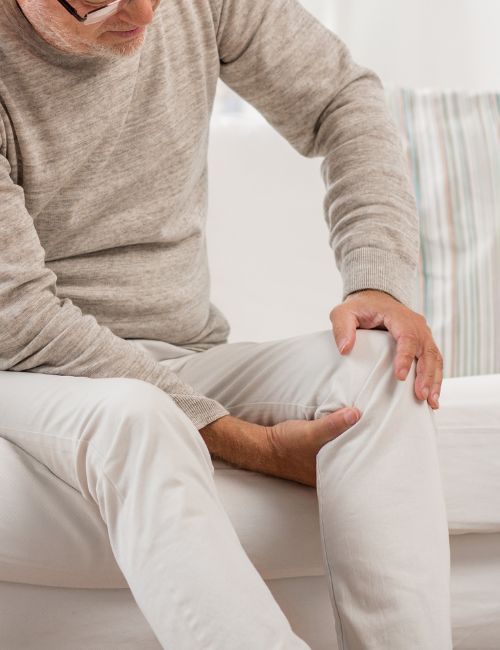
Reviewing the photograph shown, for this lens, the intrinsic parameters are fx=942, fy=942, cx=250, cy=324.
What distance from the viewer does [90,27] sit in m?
1.22

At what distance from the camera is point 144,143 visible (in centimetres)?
138

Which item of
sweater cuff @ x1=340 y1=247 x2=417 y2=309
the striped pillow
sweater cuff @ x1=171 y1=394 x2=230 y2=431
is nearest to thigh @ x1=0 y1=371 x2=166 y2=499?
sweater cuff @ x1=171 y1=394 x2=230 y2=431

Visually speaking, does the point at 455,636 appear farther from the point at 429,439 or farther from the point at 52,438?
the point at 52,438

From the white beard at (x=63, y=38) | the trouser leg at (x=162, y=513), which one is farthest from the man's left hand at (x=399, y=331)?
the white beard at (x=63, y=38)

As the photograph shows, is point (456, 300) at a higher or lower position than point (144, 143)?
lower

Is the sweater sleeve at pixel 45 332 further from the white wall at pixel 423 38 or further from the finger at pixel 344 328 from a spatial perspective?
the white wall at pixel 423 38

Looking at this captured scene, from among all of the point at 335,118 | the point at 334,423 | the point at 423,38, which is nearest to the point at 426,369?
the point at 334,423

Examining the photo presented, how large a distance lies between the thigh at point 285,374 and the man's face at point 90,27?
446 mm

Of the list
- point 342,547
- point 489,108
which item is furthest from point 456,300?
point 342,547

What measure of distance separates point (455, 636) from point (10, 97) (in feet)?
3.14

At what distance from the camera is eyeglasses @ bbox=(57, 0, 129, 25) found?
1191 mm

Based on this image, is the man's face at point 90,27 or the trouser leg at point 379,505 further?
the man's face at point 90,27

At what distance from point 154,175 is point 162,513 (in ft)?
2.06

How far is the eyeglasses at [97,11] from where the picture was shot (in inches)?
46.9
